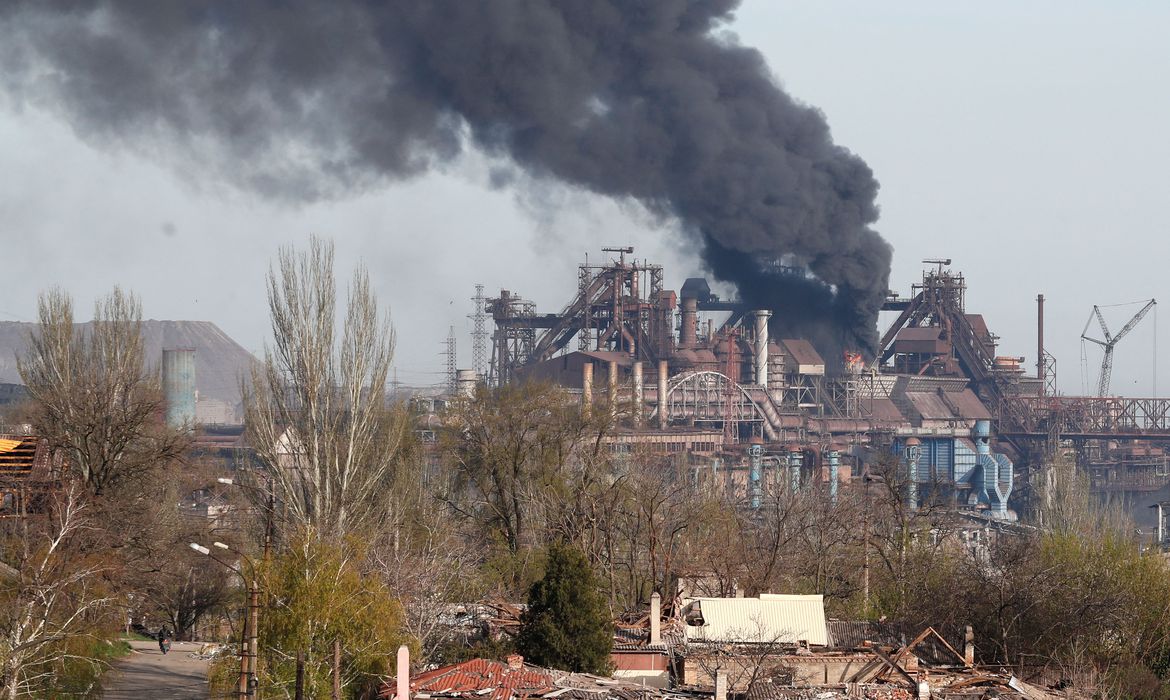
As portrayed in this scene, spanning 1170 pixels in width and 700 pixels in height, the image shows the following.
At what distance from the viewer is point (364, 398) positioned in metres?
27.0

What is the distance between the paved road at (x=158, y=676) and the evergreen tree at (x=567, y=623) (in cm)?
659

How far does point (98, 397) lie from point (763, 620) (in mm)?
14307

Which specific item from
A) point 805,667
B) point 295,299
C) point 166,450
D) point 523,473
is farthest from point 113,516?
point 805,667

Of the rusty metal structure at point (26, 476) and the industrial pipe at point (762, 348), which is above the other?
the industrial pipe at point (762, 348)

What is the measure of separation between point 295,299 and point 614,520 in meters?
8.62

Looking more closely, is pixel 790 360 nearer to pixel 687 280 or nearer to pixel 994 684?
pixel 687 280

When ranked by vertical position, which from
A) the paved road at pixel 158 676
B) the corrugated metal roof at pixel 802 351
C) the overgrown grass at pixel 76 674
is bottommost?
the paved road at pixel 158 676

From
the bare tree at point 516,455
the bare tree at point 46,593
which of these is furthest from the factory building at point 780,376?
the bare tree at point 46,593

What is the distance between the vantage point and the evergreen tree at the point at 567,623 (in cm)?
1939

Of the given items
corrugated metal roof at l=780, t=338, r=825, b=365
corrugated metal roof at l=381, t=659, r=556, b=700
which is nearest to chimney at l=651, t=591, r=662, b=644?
corrugated metal roof at l=381, t=659, r=556, b=700

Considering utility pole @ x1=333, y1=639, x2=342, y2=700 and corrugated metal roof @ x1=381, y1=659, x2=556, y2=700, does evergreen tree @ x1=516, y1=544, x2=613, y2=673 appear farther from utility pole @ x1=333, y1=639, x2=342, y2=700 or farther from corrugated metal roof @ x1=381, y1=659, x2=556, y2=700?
utility pole @ x1=333, y1=639, x2=342, y2=700

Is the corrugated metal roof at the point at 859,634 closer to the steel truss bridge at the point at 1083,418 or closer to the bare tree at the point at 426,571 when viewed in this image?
the bare tree at the point at 426,571

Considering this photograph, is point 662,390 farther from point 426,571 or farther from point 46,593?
point 46,593

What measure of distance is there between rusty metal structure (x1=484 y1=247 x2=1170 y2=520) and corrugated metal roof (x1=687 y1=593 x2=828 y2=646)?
62.0 metres
